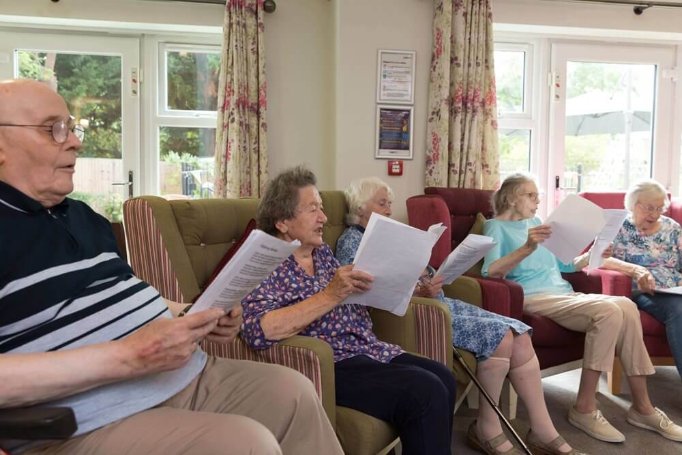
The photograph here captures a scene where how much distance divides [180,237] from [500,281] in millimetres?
1266

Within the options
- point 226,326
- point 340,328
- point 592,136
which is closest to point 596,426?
point 340,328

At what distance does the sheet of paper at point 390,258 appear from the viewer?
5.25ft

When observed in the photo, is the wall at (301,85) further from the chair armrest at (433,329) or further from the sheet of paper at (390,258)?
the sheet of paper at (390,258)

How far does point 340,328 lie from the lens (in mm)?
1815

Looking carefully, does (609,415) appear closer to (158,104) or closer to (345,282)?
(345,282)

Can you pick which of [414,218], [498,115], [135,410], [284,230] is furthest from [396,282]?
[498,115]

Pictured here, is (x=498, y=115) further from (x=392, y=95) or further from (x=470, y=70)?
(x=392, y=95)

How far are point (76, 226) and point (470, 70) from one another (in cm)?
286

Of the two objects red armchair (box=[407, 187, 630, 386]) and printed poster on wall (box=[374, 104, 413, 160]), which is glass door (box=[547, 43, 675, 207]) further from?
red armchair (box=[407, 187, 630, 386])

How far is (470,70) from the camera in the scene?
3.67 m

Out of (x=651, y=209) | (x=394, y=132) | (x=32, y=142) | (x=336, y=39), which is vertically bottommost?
(x=651, y=209)

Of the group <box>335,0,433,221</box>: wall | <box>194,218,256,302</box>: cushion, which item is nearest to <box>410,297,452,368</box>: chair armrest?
<box>194,218,256,302</box>: cushion

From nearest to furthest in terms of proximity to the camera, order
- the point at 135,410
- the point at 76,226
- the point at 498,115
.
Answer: the point at 135,410 → the point at 76,226 → the point at 498,115

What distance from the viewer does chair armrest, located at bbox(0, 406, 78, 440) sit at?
34.0 inches
